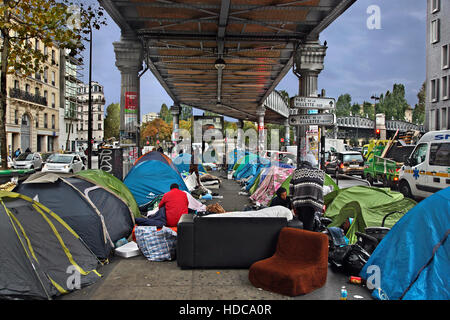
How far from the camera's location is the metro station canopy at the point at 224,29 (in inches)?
446

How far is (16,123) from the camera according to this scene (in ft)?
129

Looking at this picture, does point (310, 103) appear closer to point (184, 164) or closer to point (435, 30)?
point (184, 164)

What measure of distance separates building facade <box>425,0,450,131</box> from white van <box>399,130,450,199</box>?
97.5 feet

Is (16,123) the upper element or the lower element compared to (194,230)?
upper

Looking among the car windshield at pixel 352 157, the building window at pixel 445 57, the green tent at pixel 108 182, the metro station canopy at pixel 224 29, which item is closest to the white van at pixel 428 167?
the metro station canopy at pixel 224 29

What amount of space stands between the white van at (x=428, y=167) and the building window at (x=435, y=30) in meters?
33.0

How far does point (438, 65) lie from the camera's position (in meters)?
39.5

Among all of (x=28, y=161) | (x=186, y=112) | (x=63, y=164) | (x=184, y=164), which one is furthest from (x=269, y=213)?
(x=186, y=112)

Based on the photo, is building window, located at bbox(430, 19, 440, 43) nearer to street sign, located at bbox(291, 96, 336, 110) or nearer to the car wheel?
the car wheel

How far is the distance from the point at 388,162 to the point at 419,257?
43.1 feet

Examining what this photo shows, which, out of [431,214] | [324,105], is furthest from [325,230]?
[324,105]

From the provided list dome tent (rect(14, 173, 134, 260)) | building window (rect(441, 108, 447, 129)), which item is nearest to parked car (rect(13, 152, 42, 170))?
dome tent (rect(14, 173, 134, 260))

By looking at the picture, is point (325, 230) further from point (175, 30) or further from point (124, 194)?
point (175, 30)
